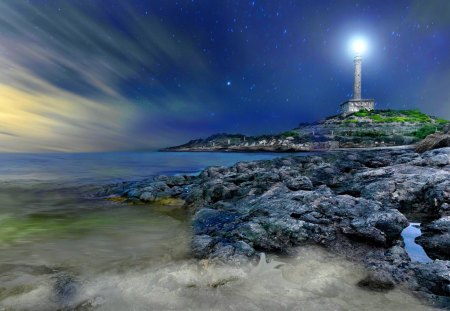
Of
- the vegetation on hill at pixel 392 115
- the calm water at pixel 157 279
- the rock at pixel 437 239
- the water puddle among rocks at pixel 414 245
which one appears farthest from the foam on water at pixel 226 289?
the vegetation on hill at pixel 392 115

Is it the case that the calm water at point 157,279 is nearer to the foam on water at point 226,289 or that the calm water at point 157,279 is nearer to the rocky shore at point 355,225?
the foam on water at point 226,289

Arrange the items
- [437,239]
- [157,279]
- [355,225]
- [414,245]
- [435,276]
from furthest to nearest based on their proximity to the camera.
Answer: [355,225] < [414,245] < [437,239] < [157,279] < [435,276]

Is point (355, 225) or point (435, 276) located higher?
point (355, 225)

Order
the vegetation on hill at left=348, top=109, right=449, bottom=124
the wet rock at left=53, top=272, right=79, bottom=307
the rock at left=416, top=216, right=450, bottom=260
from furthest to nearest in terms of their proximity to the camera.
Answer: the vegetation on hill at left=348, top=109, right=449, bottom=124
the rock at left=416, top=216, right=450, bottom=260
the wet rock at left=53, top=272, right=79, bottom=307

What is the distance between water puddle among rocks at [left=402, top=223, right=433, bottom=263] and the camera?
240 inches

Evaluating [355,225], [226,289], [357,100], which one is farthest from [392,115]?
[226,289]

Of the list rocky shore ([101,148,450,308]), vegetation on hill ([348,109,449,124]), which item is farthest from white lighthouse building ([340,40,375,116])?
rocky shore ([101,148,450,308])

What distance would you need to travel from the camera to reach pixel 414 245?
22.3ft

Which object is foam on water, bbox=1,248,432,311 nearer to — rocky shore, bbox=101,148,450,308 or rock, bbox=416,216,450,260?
rocky shore, bbox=101,148,450,308

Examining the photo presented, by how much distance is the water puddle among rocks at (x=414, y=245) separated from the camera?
20.0 feet

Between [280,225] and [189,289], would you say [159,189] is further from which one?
[189,289]

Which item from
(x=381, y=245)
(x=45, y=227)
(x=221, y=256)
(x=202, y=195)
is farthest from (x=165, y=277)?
(x=202, y=195)

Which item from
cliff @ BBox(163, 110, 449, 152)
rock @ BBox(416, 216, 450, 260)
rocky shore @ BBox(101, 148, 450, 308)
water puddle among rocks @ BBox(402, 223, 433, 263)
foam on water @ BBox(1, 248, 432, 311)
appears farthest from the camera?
cliff @ BBox(163, 110, 449, 152)

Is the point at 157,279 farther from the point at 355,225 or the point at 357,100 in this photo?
the point at 357,100
